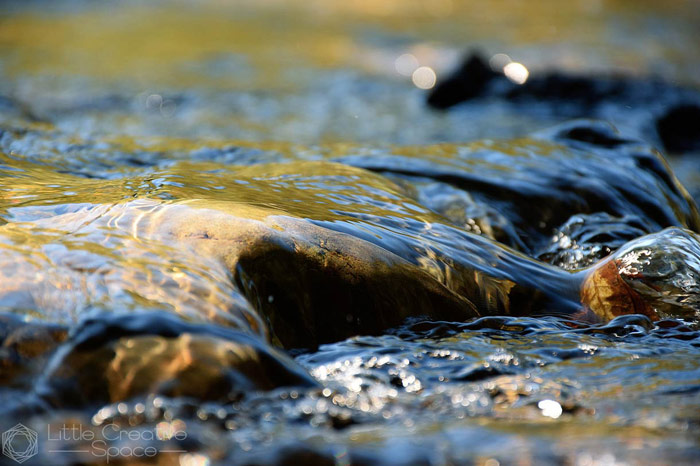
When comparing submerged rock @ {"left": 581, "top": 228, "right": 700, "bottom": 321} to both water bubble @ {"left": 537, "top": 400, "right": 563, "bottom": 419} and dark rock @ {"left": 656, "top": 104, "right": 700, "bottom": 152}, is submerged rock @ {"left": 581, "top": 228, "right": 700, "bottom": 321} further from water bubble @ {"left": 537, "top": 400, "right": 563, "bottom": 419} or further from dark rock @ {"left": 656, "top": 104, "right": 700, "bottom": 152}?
dark rock @ {"left": 656, "top": 104, "right": 700, "bottom": 152}

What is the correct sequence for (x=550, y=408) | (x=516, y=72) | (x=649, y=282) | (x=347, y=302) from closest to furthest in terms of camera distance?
(x=550, y=408) < (x=347, y=302) < (x=649, y=282) < (x=516, y=72)

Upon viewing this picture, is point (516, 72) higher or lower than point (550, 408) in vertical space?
higher

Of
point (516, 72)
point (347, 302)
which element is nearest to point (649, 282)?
point (347, 302)

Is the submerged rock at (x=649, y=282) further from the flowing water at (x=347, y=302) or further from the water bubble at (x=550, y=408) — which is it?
the water bubble at (x=550, y=408)

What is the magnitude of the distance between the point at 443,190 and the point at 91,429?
8.31 ft

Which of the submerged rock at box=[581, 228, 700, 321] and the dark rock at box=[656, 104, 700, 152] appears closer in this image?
the submerged rock at box=[581, 228, 700, 321]

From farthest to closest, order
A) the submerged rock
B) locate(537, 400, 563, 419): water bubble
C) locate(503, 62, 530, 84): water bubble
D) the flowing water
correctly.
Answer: locate(503, 62, 530, 84): water bubble, the submerged rock, locate(537, 400, 563, 419): water bubble, the flowing water

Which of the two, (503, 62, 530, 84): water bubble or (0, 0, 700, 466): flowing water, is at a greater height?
(503, 62, 530, 84): water bubble

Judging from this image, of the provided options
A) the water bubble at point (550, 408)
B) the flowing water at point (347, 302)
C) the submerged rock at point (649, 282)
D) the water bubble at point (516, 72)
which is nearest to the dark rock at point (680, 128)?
the flowing water at point (347, 302)

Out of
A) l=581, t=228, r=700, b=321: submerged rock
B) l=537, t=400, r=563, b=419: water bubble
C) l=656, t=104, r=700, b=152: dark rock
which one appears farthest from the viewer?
l=656, t=104, r=700, b=152: dark rock

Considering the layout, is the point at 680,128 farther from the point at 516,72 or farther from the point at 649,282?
the point at 649,282

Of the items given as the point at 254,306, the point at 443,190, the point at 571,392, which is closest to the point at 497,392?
the point at 571,392

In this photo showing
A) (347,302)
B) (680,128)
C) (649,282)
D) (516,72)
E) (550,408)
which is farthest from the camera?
(516,72)

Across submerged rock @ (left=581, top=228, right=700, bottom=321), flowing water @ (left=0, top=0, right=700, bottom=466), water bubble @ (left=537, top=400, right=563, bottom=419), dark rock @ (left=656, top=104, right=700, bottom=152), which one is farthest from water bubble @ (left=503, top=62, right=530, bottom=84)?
water bubble @ (left=537, top=400, right=563, bottom=419)
